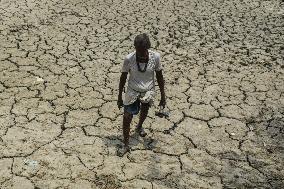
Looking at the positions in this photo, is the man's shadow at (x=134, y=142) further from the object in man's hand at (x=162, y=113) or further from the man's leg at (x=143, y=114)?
the object in man's hand at (x=162, y=113)

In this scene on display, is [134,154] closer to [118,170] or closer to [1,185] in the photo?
[118,170]

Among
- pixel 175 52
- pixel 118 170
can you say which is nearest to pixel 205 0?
pixel 175 52

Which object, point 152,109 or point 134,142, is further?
point 152,109

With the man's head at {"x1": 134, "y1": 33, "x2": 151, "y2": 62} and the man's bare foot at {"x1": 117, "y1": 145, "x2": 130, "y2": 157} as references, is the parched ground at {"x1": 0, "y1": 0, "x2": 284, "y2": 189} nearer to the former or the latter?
the man's bare foot at {"x1": 117, "y1": 145, "x2": 130, "y2": 157}

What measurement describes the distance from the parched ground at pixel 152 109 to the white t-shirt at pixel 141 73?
731 mm

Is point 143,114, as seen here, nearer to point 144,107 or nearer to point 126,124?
point 144,107

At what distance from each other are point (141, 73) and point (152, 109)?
1.15 metres

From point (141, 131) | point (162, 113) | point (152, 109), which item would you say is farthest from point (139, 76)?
point (152, 109)

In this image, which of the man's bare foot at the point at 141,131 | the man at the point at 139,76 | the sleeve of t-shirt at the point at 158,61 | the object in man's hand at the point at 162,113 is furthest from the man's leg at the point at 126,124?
the sleeve of t-shirt at the point at 158,61

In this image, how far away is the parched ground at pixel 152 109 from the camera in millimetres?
3851

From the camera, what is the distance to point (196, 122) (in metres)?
4.62

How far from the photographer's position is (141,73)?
373 cm

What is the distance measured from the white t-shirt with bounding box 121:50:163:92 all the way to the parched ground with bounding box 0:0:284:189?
0.73 meters

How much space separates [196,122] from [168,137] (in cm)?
46
